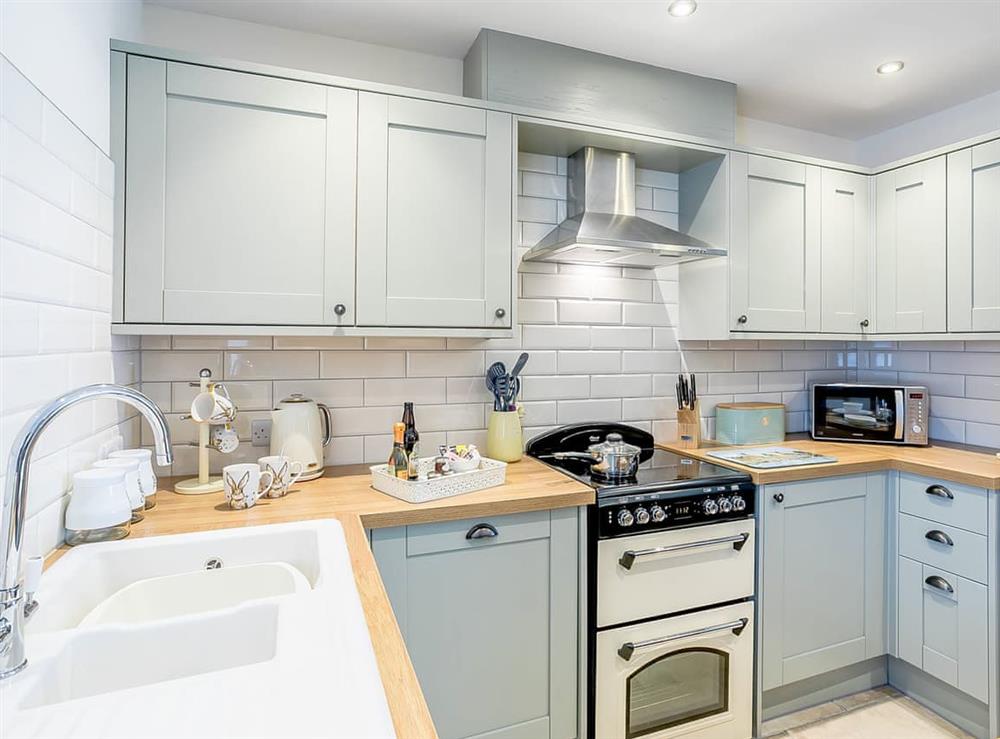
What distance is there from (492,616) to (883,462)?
1.74 meters

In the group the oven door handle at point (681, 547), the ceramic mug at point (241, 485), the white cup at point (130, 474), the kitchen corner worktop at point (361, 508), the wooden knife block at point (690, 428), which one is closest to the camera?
the kitchen corner worktop at point (361, 508)

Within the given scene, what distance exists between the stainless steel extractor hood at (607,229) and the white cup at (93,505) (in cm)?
154

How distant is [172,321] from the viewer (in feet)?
5.44

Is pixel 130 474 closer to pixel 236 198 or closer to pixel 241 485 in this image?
pixel 241 485

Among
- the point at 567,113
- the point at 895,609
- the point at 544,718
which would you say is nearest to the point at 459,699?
the point at 544,718

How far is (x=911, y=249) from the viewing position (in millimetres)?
2568

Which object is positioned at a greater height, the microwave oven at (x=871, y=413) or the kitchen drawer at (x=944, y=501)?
the microwave oven at (x=871, y=413)

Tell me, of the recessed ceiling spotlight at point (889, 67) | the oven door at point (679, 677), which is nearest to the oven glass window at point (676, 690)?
the oven door at point (679, 677)

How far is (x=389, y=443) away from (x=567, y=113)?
1.46 metres

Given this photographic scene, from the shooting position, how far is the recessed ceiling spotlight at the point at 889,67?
89.4 inches

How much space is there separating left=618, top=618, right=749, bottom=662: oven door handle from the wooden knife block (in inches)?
30.2

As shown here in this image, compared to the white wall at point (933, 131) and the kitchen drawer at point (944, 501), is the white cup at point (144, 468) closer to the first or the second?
the kitchen drawer at point (944, 501)

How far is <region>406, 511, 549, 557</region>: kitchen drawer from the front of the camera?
1.62 metres

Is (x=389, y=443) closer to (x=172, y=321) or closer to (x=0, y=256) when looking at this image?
(x=172, y=321)
